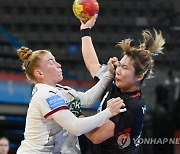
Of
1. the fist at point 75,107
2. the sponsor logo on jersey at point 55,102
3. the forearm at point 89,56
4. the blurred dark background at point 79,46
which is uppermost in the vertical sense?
the blurred dark background at point 79,46

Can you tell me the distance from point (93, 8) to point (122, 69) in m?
0.52

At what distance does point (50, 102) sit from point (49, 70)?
8.9 inches

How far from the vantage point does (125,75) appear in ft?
9.00

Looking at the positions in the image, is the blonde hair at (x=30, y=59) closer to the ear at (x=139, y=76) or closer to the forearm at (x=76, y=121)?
the forearm at (x=76, y=121)

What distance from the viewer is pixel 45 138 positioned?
268 centimetres

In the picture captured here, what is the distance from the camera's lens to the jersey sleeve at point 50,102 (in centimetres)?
258

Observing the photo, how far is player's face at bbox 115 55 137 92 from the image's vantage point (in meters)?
2.75

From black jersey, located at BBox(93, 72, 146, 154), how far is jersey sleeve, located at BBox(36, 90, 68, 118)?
30cm

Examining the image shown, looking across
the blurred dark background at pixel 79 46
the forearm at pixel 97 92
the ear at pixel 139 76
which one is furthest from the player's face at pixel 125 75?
→ the blurred dark background at pixel 79 46

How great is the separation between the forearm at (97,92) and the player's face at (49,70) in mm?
274

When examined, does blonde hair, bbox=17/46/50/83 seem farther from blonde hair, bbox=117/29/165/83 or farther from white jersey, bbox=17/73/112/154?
blonde hair, bbox=117/29/165/83

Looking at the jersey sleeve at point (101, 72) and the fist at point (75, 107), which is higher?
the jersey sleeve at point (101, 72)

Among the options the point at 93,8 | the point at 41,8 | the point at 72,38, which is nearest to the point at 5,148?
the point at 93,8

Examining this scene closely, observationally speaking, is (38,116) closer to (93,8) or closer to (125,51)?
(125,51)
